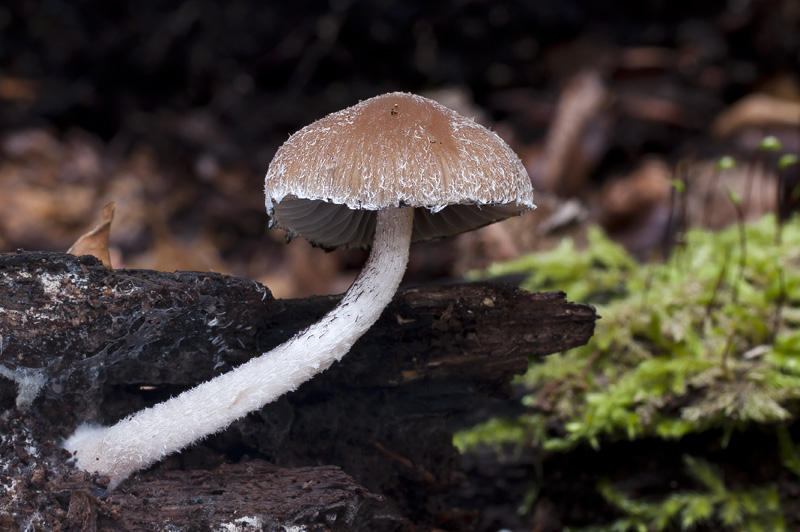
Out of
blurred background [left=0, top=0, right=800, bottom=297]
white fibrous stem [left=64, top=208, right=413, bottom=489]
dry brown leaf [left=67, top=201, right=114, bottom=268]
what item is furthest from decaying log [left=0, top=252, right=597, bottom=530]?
blurred background [left=0, top=0, right=800, bottom=297]

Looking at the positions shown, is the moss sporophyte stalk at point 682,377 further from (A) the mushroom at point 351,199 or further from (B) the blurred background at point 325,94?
(B) the blurred background at point 325,94

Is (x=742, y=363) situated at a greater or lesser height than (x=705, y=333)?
lesser

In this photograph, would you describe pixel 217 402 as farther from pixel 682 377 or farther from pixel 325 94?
pixel 325 94

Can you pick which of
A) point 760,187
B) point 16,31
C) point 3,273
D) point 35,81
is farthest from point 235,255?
point 760,187

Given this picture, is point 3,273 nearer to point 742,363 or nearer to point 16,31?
point 742,363

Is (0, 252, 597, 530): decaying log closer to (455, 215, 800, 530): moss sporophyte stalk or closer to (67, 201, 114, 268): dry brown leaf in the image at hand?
(67, 201, 114, 268): dry brown leaf

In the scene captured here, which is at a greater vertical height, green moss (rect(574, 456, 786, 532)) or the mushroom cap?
the mushroom cap
